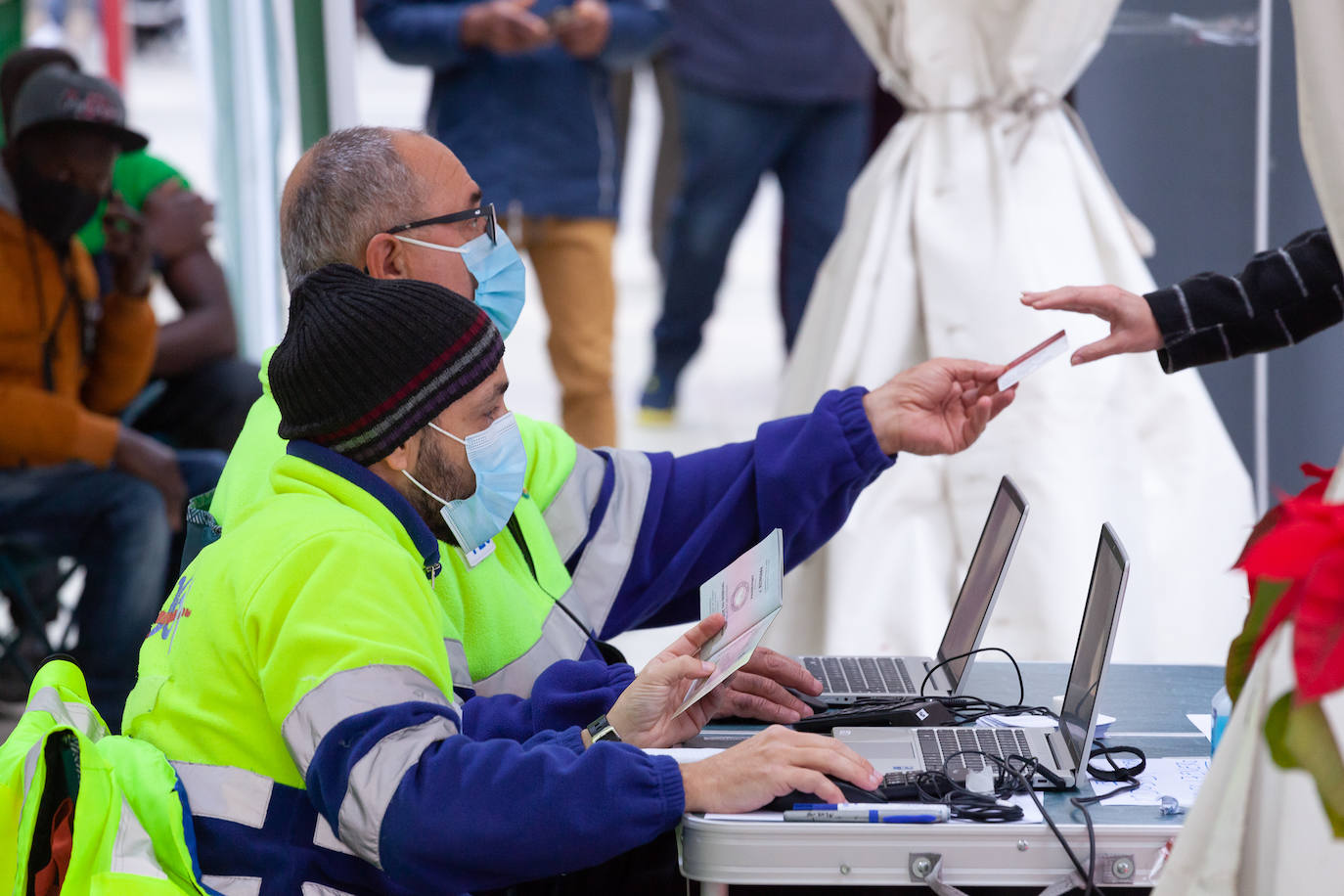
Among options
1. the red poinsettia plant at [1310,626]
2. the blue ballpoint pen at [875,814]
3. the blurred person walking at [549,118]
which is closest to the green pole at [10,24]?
the blurred person walking at [549,118]

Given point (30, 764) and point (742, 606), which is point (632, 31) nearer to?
point (742, 606)

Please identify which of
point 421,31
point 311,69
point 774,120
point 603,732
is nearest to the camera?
point 603,732

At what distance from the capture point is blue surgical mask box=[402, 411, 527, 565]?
1.78 meters

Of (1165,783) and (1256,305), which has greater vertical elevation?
(1256,305)

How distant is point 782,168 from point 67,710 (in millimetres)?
4054

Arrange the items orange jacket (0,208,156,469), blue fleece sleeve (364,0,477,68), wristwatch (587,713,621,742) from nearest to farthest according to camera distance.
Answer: wristwatch (587,713,621,742)
orange jacket (0,208,156,469)
blue fleece sleeve (364,0,477,68)

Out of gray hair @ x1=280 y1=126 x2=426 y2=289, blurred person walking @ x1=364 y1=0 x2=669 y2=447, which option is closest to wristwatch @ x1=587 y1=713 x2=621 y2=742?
gray hair @ x1=280 y1=126 x2=426 y2=289

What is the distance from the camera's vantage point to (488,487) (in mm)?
1811

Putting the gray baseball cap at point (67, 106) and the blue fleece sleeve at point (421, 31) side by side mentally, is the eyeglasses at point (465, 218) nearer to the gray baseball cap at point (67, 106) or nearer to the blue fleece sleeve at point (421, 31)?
the gray baseball cap at point (67, 106)

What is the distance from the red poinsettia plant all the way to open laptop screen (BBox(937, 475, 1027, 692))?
0.73 m

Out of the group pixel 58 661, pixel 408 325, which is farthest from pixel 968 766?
pixel 58 661

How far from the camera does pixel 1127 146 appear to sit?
3.87 metres

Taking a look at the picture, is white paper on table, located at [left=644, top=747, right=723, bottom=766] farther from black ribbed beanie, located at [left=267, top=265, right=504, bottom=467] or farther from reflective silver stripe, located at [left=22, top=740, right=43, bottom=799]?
reflective silver stripe, located at [left=22, top=740, right=43, bottom=799]

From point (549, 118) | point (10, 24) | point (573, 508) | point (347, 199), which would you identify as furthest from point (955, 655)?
point (10, 24)
